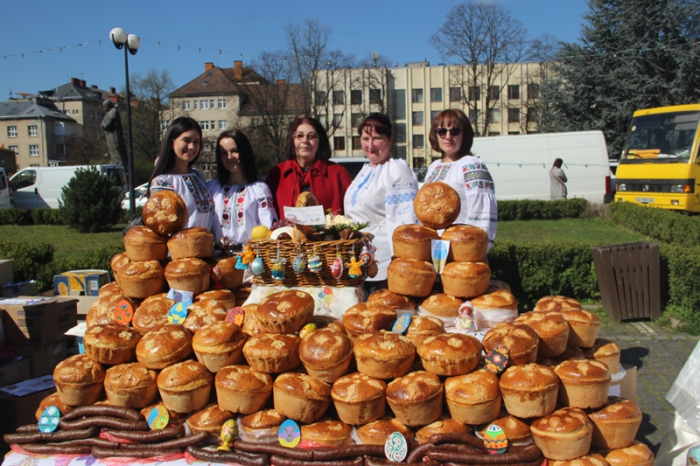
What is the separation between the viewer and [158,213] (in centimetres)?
339

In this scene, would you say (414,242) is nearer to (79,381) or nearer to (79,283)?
(79,381)

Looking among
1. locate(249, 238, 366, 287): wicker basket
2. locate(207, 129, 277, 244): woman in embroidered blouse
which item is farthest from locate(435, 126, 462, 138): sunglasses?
locate(207, 129, 277, 244): woman in embroidered blouse

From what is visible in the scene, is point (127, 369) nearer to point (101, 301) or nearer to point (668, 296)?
point (101, 301)

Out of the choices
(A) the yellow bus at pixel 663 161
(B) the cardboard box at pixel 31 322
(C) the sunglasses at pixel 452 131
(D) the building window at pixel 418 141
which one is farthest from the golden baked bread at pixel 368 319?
(D) the building window at pixel 418 141

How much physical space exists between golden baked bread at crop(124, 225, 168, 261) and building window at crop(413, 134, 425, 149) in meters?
55.5

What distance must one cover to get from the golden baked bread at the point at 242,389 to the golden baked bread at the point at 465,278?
3.83 feet

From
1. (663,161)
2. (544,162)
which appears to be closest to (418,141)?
(544,162)

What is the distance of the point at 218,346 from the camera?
279 cm

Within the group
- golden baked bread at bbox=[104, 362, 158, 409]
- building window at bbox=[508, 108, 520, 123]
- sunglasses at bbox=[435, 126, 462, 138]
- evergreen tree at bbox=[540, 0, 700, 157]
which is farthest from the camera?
building window at bbox=[508, 108, 520, 123]

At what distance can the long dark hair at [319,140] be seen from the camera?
4.25 metres

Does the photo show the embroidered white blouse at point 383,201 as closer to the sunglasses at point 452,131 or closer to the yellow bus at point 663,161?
the sunglasses at point 452,131

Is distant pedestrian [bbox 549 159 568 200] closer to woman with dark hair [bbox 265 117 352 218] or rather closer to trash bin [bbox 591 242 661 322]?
trash bin [bbox 591 242 661 322]

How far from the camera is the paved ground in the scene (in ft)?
14.5

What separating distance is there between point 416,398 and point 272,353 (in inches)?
29.4
